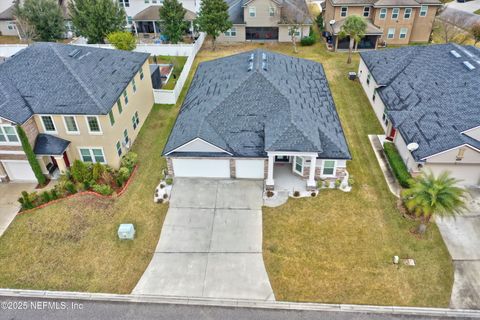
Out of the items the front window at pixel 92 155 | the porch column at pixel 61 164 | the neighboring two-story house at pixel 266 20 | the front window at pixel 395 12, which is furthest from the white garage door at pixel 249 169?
the front window at pixel 395 12

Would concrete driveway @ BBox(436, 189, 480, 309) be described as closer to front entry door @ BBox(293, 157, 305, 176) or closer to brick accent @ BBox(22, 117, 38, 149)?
front entry door @ BBox(293, 157, 305, 176)

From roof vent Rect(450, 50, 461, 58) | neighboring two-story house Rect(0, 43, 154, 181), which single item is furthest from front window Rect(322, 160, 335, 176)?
roof vent Rect(450, 50, 461, 58)

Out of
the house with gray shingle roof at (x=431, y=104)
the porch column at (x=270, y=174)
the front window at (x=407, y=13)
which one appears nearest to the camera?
the house with gray shingle roof at (x=431, y=104)

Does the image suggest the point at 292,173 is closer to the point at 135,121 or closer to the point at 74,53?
the point at 135,121

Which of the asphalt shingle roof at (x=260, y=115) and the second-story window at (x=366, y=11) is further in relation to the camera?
the second-story window at (x=366, y=11)

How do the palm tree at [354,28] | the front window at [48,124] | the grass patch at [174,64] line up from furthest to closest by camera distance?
the palm tree at [354,28], the grass patch at [174,64], the front window at [48,124]

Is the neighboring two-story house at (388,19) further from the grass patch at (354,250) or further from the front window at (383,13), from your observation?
the grass patch at (354,250)

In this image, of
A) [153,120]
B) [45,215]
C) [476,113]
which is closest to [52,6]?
[153,120]

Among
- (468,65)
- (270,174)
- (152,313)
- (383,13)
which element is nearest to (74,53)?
(270,174)
